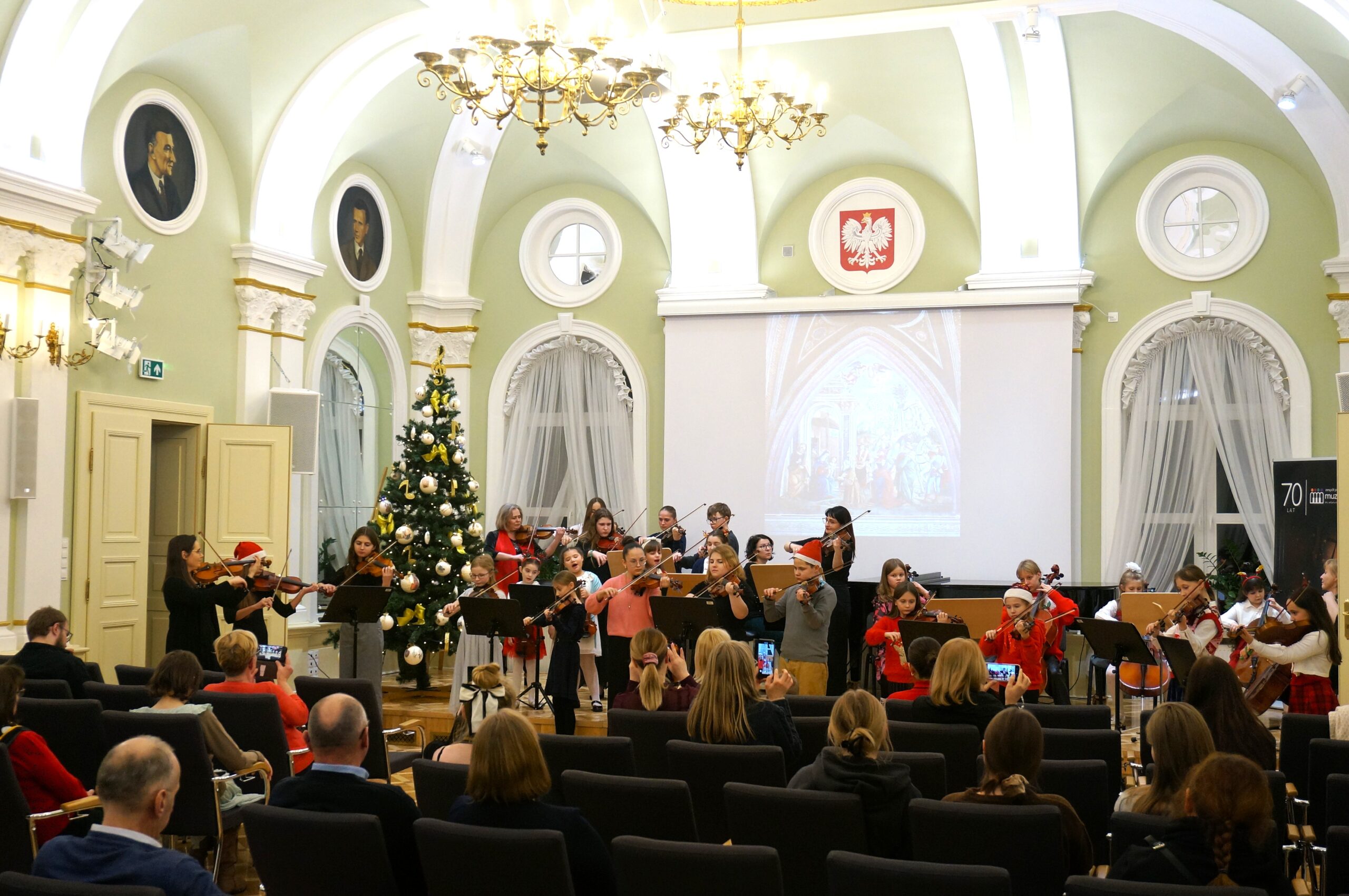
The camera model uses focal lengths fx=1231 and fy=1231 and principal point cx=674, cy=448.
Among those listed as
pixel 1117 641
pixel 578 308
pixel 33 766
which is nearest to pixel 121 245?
pixel 578 308

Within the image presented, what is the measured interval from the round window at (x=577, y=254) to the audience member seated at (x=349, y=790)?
31.8 ft

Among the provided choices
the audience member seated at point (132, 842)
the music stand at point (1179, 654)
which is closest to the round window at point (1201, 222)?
the music stand at point (1179, 654)

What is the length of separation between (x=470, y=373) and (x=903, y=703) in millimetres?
8603

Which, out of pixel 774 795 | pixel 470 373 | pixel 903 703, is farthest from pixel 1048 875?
pixel 470 373

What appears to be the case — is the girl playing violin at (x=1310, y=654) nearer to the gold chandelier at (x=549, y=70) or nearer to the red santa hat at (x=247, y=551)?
the gold chandelier at (x=549, y=70)

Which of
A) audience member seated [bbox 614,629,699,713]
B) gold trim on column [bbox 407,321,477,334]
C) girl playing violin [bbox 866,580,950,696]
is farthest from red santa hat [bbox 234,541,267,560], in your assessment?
gold trim on column [bbox 407,321,477,334]

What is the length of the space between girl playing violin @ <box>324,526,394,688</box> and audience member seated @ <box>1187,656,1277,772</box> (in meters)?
4.96

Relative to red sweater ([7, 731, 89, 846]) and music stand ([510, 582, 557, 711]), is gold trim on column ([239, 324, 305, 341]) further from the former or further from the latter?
red sweater ([7, 731, 89, 846])

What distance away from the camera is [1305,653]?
6.93 meters

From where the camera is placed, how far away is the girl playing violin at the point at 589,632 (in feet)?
26.9

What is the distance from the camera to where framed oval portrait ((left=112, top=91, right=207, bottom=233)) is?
9.11m

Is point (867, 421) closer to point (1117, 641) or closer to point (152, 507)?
point (1117, 641)

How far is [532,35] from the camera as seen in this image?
613 cm

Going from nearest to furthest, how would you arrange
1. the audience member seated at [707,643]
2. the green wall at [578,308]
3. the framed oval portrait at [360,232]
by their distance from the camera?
the audience member seated at [707,643]
the framed oval portrait at [360,232]
the green wall at [578,308]
